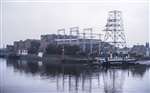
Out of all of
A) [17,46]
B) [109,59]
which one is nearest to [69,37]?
[17,46]

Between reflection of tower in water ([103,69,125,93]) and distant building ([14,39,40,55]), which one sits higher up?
distant building ([14,39,40,55])

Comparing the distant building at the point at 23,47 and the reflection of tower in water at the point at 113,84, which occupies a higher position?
the distant building at the point at 23,47

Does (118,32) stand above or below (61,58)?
above

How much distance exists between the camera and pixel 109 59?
1362cm

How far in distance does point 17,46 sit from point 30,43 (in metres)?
1.55

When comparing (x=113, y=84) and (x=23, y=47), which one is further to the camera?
(x=23, y=47)

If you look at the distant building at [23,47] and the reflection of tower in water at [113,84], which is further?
the distant building at [23,47]

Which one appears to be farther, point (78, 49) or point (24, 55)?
point (24, 55)

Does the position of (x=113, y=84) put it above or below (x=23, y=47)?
below

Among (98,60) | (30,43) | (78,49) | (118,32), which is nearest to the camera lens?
(98,60)

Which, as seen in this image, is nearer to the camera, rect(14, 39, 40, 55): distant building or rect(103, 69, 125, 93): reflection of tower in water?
rect(103, 69, 125, 93): reflection of tower in water

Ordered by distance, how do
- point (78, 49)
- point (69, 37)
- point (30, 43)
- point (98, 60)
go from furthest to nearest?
point (30, 43) < point (69, 37) < point (78, 49) < point (98, 60)

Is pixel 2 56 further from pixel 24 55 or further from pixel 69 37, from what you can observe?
pixel 69 37

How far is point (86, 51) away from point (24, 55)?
17.6ft
